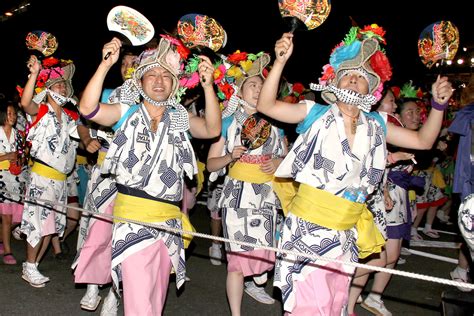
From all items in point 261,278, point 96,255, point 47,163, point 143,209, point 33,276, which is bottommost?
point 33,276

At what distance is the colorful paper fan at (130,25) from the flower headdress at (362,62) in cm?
120

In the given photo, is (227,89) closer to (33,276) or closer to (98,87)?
(98,87)

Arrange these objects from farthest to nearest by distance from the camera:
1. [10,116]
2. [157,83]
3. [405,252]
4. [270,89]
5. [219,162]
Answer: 1. [405,252]
2. [10,116]
3. [219,162]
4. [157,83]
5. [270,89]

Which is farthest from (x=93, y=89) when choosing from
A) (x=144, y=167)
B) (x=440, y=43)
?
(x=440, y=43)

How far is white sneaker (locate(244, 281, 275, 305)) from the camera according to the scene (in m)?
5.42

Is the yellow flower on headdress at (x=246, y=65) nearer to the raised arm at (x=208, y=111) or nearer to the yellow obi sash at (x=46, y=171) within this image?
the raised arm at (x=208, y=111)

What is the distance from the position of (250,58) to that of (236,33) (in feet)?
30.3

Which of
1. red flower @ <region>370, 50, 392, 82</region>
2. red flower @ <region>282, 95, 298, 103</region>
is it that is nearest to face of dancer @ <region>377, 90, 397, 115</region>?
red flower @ <region>282, 95, 298, 103</region>

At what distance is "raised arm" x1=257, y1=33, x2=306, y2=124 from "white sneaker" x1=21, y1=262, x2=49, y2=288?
332cm

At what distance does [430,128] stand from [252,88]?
1.77 meters

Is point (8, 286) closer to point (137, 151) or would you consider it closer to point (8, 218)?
point (8, 218)

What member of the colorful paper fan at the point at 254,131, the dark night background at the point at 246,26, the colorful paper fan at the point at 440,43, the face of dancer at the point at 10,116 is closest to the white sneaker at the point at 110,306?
the colorful paper fan at the point at 254,131

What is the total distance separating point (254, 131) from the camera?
15.4 ft

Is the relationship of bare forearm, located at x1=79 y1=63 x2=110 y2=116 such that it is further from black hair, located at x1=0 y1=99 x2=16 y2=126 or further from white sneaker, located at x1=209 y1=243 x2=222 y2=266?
white sneaker, located at x1=209 y1=243 x2=222 y2=266
